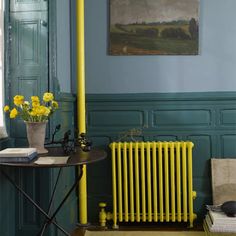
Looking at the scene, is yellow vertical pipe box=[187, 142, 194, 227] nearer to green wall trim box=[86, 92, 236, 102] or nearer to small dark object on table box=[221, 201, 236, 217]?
small dark object on table box=[221, 201, 236, 217]

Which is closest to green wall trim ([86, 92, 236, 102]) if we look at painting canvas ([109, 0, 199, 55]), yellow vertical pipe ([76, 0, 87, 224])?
yellow vertical pipe ([76, 0, 87, 224])

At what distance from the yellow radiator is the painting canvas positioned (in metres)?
0.98

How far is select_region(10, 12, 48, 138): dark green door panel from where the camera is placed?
286 cm

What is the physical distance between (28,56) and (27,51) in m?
0.04

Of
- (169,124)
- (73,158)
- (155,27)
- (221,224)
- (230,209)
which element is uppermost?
(155,27)

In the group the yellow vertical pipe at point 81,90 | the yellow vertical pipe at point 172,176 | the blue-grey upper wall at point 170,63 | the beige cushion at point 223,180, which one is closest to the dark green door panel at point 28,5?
the yellow vertical pipe at point 81,90

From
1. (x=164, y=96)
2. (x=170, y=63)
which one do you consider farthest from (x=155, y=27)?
(x=164, y=96)

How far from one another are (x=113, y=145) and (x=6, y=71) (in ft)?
4.17

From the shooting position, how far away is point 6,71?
9.22 feet

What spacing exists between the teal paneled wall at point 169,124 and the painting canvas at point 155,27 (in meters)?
0.48

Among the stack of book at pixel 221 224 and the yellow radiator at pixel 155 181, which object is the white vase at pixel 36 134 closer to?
the yellow radiator at pixel 155 181

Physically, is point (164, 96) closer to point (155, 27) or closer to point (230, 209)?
point (155, 27)

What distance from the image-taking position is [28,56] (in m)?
2.87

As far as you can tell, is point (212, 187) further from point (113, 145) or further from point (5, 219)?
point (5, 219)
